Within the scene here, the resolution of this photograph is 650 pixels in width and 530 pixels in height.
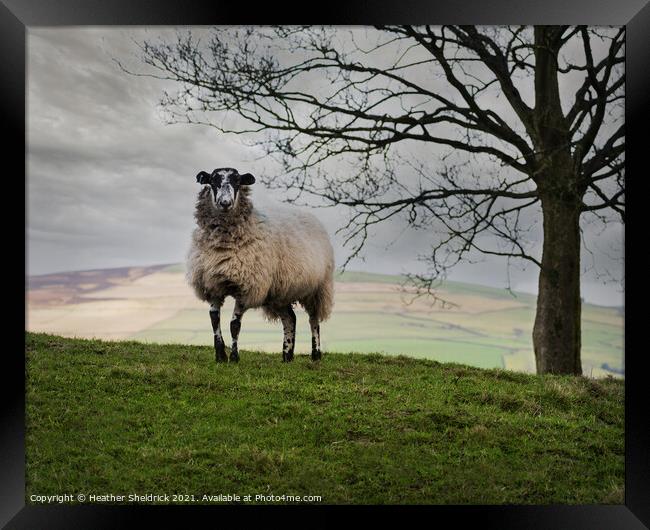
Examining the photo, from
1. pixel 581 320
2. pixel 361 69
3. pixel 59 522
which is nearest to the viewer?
pixel 59 522

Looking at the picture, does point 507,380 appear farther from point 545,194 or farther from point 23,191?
point 23,191

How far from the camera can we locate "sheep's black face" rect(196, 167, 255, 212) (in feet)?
21.3

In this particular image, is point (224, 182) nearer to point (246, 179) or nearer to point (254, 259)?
point (246, 179)

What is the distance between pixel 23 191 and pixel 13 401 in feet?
6.36

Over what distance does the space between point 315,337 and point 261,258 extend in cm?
119

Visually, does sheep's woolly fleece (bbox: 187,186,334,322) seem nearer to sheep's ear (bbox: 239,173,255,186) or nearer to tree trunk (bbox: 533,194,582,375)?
sheep's ear (bbox: 239,173,255,186)

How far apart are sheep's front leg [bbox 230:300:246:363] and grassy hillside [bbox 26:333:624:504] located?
134mm

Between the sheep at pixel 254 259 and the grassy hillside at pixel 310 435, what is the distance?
777mm

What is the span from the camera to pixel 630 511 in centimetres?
557

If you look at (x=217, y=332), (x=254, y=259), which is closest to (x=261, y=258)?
(x=254, y=259)

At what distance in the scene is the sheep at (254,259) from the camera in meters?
6.85

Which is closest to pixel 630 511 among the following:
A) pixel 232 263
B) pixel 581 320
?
pixel 581 320

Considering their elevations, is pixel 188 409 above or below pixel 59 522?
above
